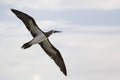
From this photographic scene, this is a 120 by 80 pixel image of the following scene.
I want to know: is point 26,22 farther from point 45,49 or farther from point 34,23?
point 45,49

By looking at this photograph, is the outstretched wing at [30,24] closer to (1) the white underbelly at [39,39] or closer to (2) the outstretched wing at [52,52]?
(1) the white underbelly at [39,39]

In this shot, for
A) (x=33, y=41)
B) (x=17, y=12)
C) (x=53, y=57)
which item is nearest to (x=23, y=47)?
(x=33, y=41)

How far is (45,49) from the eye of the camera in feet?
146

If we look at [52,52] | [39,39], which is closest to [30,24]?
[39,39]

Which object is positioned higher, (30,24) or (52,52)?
(30,24)

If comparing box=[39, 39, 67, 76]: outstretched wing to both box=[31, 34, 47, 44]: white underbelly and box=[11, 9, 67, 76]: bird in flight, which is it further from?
box=[31, 34, 47, 44]: white underbelly

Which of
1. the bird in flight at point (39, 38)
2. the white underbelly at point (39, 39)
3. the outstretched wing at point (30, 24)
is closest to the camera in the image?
the white underbelly at point (39, 39)

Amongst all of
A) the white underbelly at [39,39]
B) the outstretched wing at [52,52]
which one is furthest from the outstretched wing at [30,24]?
the outstretched wing at [52,52]

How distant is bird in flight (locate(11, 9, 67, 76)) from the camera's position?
39.6 m

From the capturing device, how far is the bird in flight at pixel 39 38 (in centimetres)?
3960

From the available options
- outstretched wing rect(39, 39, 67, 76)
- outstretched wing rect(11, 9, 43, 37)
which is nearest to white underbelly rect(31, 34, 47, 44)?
outstretched wing rect(11, 9, 43, 37)

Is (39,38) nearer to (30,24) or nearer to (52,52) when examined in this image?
(30,24)

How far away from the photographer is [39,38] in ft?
131

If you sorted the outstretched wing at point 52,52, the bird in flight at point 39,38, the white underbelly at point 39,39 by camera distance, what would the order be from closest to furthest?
the white underbelly at point 39,39 < the bird in flight at point 39,38 < the outstretched wing at point 52,52
